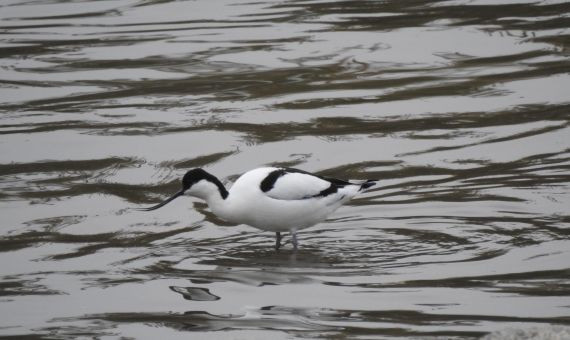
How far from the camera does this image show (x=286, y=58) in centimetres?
1572

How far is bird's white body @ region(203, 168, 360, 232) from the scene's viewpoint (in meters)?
9.88

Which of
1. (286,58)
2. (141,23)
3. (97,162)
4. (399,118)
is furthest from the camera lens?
(141,23)

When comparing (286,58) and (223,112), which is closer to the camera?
(223,112)

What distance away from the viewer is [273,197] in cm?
994

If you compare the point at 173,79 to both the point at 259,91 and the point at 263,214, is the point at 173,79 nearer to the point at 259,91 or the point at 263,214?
the point at 259,91

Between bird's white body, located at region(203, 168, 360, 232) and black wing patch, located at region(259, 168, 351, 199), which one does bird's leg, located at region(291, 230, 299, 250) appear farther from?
black wing patch, located at region(259, 168, 351, 199)

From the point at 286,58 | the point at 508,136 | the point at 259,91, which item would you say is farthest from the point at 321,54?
the point at 508,136

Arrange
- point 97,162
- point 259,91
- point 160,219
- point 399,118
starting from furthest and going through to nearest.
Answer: point 259,91, point 399,118, point 97,162, point 160,219

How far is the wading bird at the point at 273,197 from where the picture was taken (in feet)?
32.4

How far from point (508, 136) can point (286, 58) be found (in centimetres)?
400

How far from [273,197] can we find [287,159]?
94.5 inches

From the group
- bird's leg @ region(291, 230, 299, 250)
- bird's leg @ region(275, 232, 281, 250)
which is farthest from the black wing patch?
bird's leg @ region(275, 232, 281, 250)

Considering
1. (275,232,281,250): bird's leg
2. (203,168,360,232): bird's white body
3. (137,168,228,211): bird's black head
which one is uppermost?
(137,168,228,211): bird's black head

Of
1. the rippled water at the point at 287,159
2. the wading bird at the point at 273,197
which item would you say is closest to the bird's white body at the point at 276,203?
the wading bird at the point at 273,197
